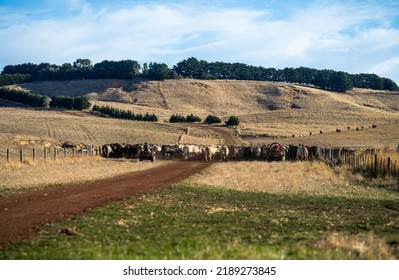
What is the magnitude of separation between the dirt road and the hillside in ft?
171

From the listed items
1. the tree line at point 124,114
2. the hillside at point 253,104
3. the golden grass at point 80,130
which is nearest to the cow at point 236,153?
the golden grass at point 80,130

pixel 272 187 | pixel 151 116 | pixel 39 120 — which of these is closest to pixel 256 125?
pixel 151 116

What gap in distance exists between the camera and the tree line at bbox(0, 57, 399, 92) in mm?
163788

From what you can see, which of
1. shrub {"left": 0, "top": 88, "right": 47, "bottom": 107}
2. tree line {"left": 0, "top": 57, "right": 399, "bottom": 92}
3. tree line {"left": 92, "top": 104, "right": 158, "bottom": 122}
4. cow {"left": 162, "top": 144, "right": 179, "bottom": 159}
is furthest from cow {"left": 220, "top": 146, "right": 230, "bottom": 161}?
tree line {"left": 0, "top": 57, "right": 399, "bottom": 92}

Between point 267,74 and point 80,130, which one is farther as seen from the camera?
point 267,74

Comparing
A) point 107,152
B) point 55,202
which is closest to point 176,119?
point 107,152

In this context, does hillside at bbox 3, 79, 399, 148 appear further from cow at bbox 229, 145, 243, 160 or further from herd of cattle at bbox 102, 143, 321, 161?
cow at bbox 229, 145, 243, 160

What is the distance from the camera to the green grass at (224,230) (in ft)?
28.6

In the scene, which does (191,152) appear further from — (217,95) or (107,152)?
(217,95)

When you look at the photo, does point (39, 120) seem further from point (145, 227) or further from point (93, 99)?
point (145, 227)

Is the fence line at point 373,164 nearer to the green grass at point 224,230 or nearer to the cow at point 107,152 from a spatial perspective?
the green grass at point 224,230

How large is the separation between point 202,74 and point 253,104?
46961mm

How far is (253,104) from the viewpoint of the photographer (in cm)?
13338
